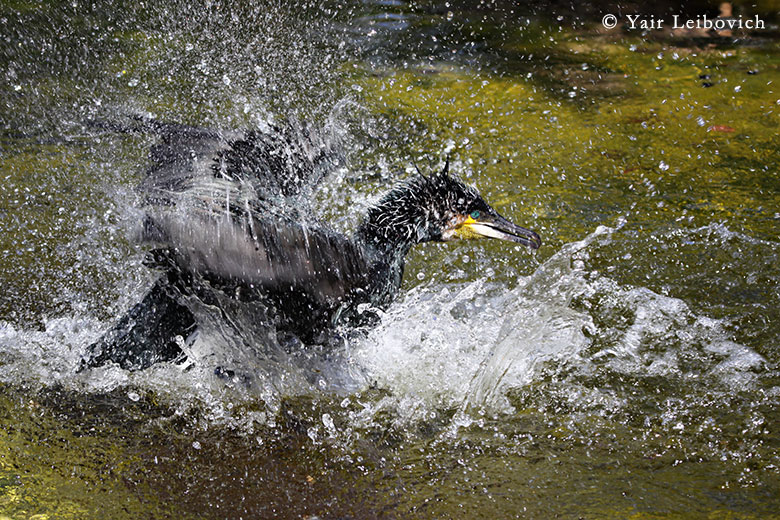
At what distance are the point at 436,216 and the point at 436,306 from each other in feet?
1.74

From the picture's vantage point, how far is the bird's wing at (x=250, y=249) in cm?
326

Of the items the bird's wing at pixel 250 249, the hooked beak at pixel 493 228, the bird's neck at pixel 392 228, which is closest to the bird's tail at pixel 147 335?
the bird's wing at pixel 250 249

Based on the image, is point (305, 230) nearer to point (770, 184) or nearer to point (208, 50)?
point (770, 184)

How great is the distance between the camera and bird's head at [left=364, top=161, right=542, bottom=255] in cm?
406

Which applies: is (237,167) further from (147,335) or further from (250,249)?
(147,335)

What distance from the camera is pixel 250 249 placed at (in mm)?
3285

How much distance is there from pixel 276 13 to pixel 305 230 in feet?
17.6

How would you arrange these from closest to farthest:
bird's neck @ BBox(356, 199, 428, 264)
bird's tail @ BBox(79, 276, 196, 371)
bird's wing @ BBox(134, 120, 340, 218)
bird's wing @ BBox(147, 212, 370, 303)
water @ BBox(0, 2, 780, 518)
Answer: water @ BBox(0, 2, 780, 518), bird's wing @ BBox(147, 212, 370, 303), bird's wing @ BBox(134, 120, 340, 218), bird's tail @ BBox(79, 276, 196, 371), bird's neck @ BBox(356, 199, 428, 264)

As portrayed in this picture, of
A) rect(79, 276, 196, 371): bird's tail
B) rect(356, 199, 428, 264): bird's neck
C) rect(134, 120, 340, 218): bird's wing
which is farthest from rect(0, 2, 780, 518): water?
rect(356, 199, 428, 264): bird's neck

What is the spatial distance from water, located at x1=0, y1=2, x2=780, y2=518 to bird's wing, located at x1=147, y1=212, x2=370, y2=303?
0.86ft

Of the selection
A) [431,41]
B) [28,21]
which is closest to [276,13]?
[431,41]

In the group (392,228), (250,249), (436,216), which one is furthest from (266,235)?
(436,216)

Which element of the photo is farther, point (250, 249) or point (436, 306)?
point (436, 306)

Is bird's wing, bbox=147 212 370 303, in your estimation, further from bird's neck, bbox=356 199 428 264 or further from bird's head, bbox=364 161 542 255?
bird's head, bbox=364 161 542 255
